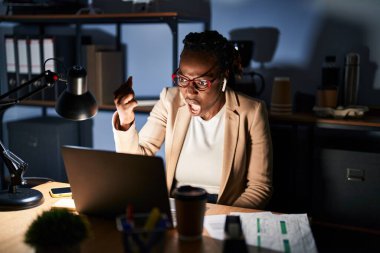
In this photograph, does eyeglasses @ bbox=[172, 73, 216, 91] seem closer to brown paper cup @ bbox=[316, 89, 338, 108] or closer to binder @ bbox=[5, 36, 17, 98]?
brown paper cup @ bbox=[316, 89, 338, 108]

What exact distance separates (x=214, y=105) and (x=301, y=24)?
94 cm

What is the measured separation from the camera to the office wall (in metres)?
2.43

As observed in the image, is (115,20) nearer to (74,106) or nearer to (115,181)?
(74,106)

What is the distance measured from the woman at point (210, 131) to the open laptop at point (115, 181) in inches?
17.5

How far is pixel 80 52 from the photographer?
9.25ft

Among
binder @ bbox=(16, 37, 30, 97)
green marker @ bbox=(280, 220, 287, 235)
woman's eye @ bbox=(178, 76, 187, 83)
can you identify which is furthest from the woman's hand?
binder @ bbox=(16, 37, 30, 97)

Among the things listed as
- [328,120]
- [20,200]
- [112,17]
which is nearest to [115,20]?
[112,17]

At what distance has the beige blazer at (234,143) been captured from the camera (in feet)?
5.69

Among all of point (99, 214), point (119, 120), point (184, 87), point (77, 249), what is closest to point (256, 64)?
point (184, 87)

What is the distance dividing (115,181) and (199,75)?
0.69 m

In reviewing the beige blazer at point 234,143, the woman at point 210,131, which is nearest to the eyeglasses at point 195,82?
the woman at point 210,131

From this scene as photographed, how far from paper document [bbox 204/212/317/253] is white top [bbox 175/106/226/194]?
52 centimetres

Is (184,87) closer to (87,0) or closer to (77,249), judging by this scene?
(77,249)

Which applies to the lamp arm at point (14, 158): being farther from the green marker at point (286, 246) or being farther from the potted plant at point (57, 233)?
the green marker at point (286, 246)
